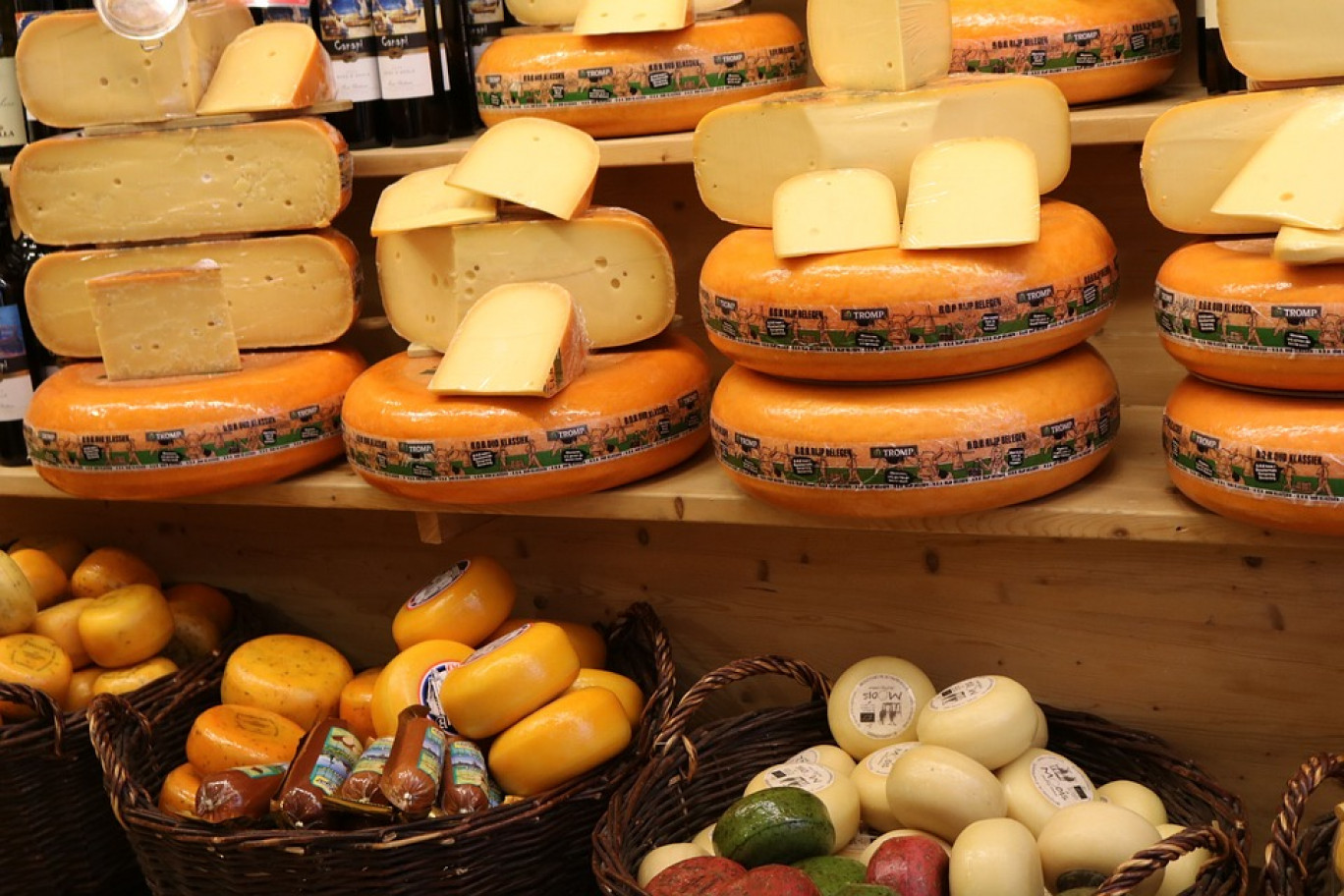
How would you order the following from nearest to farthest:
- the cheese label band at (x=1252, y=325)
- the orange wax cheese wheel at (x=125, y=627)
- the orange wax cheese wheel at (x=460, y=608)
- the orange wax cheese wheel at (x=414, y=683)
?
the cheese label band at (x=1252, y=325)
the orange wax cheese wheel at (x=414, y=683)
the orange wax cheese wheel at (x=460, y=608)
the orange wax cheese wheel at (x=125, y=627)

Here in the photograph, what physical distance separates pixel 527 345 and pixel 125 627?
28.9 inches

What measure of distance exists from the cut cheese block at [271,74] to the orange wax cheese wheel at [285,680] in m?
0.69

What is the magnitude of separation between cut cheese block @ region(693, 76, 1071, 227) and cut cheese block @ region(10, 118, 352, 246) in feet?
1.78

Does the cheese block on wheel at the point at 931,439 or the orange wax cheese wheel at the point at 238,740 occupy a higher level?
the cheese block on wheel at the point at 931,439

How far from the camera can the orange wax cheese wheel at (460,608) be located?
73.7 inches

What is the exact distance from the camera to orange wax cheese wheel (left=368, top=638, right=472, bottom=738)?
1.77 metres

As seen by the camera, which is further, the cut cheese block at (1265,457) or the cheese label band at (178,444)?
the cheese label band at (178,444)

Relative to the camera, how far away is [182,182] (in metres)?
1.92

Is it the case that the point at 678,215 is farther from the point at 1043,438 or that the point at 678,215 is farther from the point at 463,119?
the point at 1043,438

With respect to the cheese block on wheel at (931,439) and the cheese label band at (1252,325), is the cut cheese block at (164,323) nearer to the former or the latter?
the cheese block on wheel at (931,439)

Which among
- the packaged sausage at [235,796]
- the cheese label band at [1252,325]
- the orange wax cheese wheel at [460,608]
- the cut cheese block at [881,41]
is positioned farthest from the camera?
the orange wax cheese wheel at [460,608]

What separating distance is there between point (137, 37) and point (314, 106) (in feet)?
0.73

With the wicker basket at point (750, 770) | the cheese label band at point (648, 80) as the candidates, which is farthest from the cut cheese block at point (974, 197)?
the wicker basket at point (750, 770)

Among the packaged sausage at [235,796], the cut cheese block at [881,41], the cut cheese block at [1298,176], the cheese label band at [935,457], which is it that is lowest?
the packaged sausage at [235,796]
